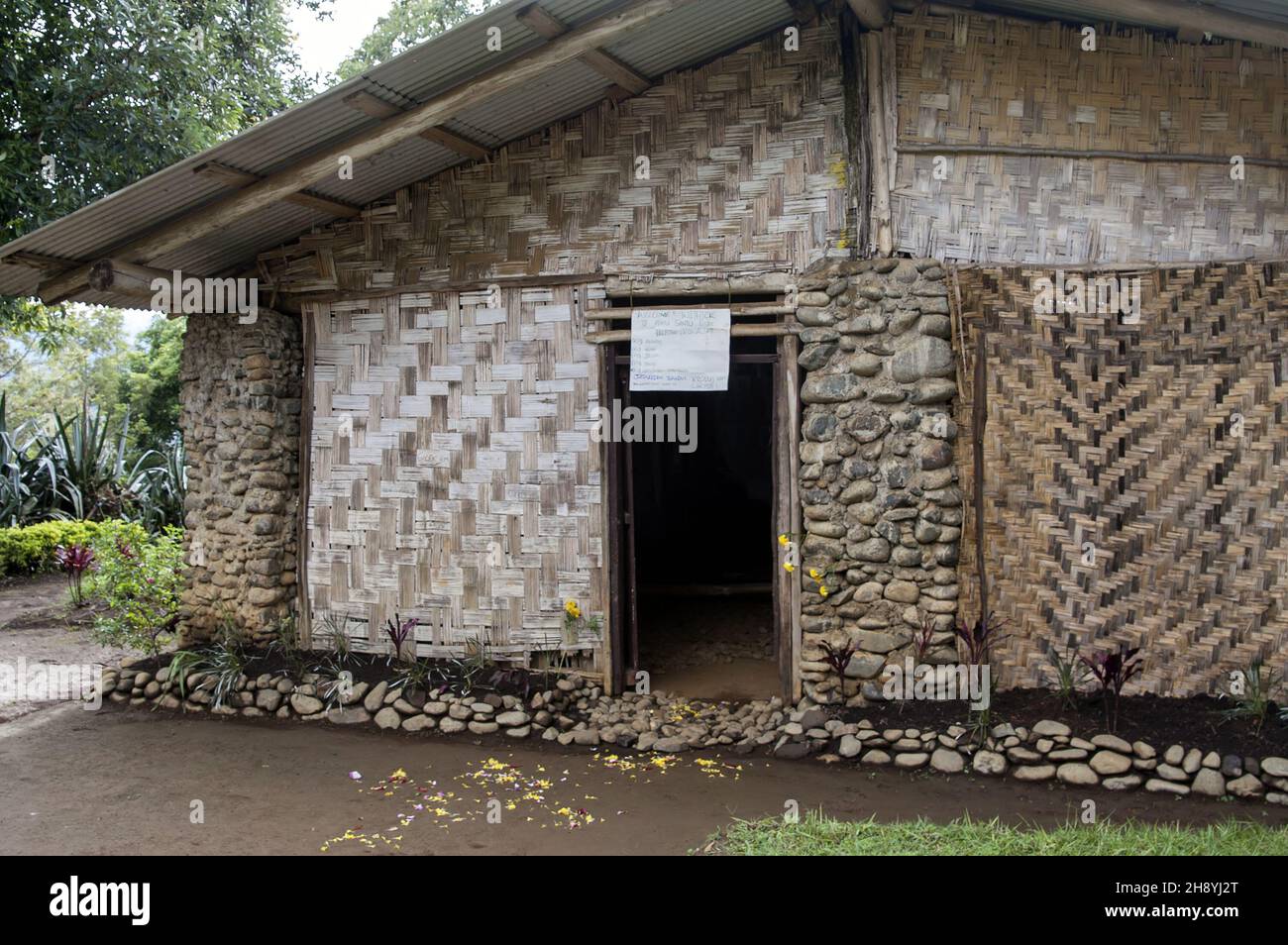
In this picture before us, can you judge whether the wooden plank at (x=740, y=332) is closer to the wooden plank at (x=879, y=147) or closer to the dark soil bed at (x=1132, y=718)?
the wooden plank at (x=879, y=147)

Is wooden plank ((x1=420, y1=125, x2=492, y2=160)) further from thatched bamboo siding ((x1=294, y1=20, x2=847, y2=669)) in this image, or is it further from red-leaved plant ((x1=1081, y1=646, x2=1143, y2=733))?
red-leaved plant ((x1=1081, y1=646, x2=1143, y2=733))

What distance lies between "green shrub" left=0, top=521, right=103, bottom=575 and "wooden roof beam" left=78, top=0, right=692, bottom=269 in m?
6.22

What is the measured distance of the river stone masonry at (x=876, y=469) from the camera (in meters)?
6.09

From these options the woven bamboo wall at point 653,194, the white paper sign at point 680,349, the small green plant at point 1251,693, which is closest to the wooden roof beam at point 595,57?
the woven bamboo wall at point 653,194

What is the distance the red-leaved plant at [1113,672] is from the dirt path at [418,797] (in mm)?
649

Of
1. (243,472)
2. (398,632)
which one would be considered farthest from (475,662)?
(243,472)

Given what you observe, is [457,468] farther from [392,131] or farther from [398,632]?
[392,131]

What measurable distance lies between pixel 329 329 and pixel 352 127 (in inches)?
65.1

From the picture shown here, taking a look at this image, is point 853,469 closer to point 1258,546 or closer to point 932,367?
point 932,367

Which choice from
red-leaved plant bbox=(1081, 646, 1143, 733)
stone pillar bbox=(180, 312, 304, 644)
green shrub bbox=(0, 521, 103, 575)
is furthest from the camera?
green shrub bbox=(0, 521, 103, 575)

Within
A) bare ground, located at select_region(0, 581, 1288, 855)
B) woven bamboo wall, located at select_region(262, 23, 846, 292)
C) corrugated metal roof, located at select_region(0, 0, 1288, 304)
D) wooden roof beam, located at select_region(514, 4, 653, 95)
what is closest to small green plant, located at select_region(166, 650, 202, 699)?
bare ground, located at select_region(0, 581, 1288, 855)

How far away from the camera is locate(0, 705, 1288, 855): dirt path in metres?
4.78

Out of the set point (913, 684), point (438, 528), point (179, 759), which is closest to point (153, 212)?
point (438, 528)

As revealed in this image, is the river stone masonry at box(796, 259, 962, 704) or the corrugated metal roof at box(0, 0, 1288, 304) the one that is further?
the river stone masonry at box(796, 259, 962, 704)
